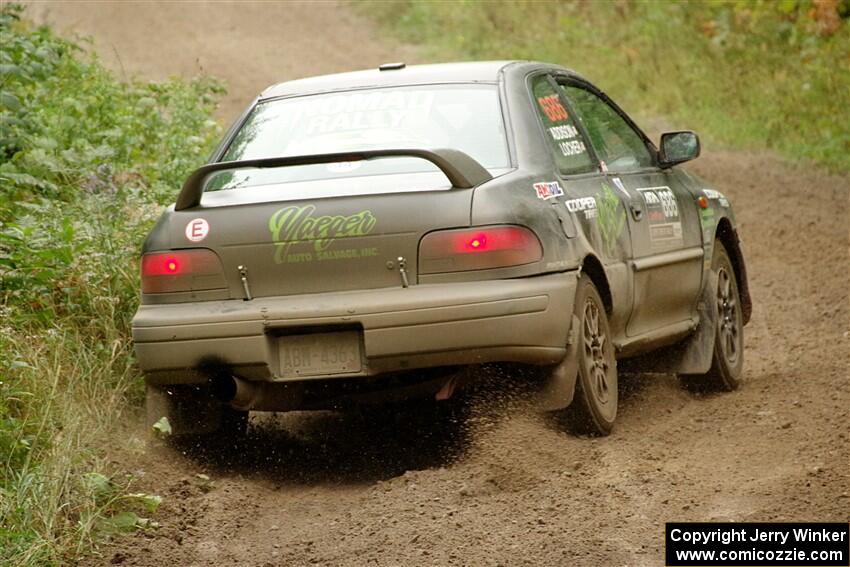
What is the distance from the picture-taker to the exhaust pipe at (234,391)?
18.3 ft

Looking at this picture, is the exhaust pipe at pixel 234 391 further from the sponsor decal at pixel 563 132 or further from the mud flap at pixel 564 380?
the sponsor decal at pixel 563 132

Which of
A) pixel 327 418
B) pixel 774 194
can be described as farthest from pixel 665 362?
pixel 774 194

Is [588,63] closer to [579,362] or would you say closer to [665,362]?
[665,362]

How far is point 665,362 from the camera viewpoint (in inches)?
299

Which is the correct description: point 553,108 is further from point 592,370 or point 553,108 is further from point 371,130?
point 592,370

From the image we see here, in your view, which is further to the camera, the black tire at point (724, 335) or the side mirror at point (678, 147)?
the black tire at point (724, 335)

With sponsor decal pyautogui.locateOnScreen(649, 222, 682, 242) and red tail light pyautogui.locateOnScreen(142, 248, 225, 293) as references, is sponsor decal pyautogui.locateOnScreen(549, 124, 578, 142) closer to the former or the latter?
sponsor decal pyautogui.locateOnScreen(649, 222, 682, 242)

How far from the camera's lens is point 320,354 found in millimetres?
5441

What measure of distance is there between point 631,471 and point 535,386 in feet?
1.59

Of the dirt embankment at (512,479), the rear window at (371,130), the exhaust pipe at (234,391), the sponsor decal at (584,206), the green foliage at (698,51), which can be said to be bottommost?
the green foliage at (698,51)

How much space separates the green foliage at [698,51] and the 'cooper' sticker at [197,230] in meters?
10.8

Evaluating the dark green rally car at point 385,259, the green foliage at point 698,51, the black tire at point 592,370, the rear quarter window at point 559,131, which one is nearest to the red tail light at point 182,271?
the dark green rally car at point 385,259

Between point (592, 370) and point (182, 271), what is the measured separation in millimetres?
1680

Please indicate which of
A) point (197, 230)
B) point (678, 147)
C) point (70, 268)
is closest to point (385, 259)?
point (197, 230)
